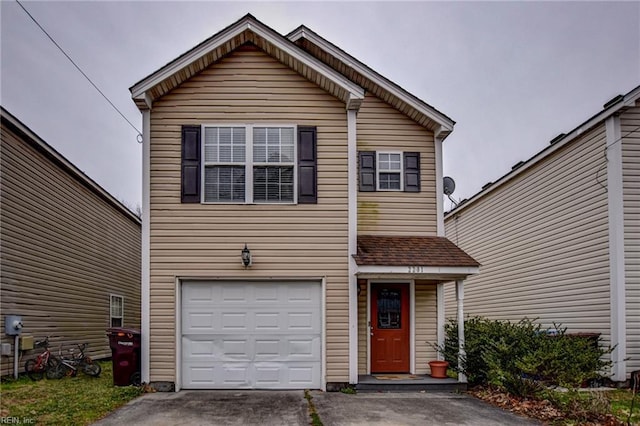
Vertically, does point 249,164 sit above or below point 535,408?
above

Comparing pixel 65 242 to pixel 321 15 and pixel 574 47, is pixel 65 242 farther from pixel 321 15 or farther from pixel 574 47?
pixel 574 47

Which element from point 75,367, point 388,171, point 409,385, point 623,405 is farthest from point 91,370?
point 623,405

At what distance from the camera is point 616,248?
1100 centimetres

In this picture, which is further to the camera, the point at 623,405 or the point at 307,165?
the point at 307,165

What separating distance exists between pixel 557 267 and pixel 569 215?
1361 mm

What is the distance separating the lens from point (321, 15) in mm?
17266

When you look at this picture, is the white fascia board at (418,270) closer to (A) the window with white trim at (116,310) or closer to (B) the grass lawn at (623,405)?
(B) the grass lawn at (623,405)

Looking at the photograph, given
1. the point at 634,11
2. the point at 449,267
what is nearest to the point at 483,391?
the point at 449,267

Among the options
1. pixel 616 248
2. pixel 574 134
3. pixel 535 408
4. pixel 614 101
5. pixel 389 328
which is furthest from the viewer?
pixel 574 134

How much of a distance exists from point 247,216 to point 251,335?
7.58 feet

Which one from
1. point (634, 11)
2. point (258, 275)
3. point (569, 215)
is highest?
point (634, 11)

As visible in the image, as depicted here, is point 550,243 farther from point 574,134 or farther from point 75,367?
point 75,367

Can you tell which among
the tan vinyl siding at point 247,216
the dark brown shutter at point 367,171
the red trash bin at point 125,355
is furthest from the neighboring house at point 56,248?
the dark brown shutter at point 367,171

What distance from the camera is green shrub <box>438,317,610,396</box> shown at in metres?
9.16
